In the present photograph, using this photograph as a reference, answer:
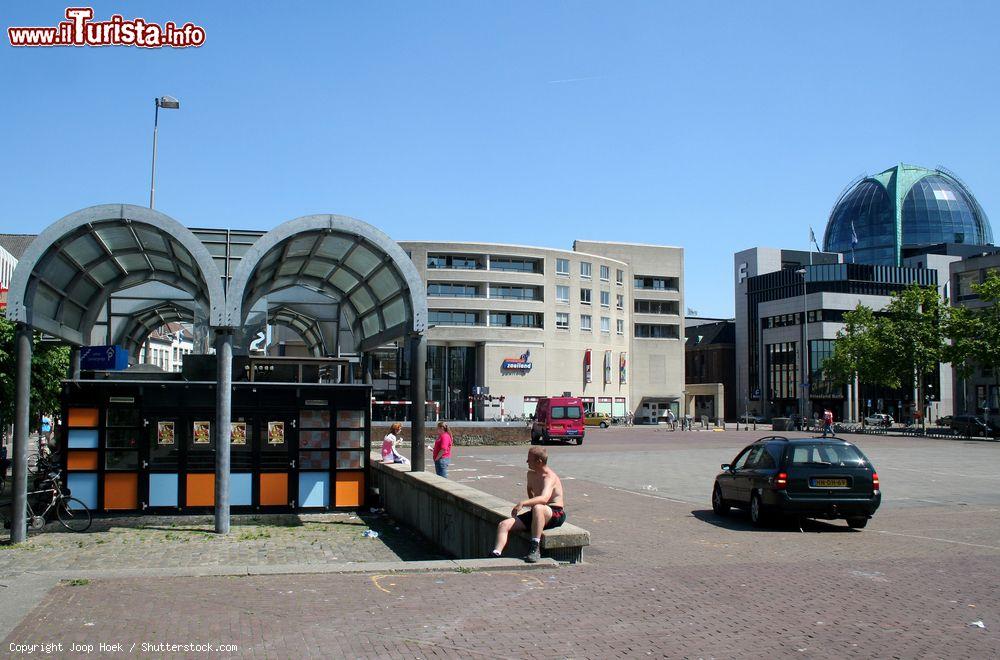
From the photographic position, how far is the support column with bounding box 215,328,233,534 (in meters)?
14.3

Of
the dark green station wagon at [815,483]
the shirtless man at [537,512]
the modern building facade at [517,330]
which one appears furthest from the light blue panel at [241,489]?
the modern building facade at [517,330]

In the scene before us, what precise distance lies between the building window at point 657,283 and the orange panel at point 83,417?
8560 centimetres

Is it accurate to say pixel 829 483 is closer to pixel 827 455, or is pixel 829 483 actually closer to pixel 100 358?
pixel 827 455

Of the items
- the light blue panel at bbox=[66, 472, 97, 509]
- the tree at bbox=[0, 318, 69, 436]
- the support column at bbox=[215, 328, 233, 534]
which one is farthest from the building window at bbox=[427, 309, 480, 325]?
the support column at bbox=[215, 328, 233, 534]

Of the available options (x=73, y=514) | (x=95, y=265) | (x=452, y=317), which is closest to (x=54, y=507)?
(x=73, y=514)

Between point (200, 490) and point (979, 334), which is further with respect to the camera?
point (979, 334)

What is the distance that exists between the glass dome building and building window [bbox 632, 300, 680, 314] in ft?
137

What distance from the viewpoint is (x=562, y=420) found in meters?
48.5

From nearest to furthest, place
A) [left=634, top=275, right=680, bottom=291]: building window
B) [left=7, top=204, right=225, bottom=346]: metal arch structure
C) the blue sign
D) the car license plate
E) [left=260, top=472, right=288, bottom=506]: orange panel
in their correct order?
the car license plate
[left=7, top=204, right=225, bottom=346]: metal arch structure
[left=260, top=472, right=288, bottom=506]: orange panel
the blue sign
[left=634, top=275, right=680, bottom=291]: building window

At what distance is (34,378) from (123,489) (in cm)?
991

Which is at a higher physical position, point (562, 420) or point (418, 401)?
point (418, 401)

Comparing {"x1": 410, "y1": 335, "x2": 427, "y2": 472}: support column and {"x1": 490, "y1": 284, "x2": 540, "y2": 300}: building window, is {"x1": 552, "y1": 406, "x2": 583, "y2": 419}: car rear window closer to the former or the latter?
{"x1": 410, "y1": 335, "x2": 427, "y2": 472}: support column

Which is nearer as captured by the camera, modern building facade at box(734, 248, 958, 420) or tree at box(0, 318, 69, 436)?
tree at box(0, 318, 69, 436)

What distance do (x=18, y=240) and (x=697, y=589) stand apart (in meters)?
107
